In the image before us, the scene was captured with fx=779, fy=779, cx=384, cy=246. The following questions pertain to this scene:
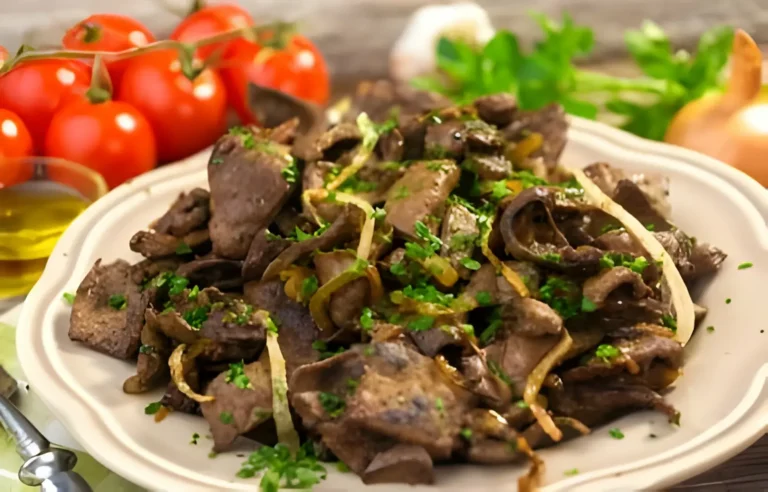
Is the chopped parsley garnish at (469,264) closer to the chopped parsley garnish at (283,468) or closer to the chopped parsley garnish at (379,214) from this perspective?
the chopped parsley garnish at (379,214)

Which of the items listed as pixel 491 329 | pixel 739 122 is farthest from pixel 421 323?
pixel 739 122

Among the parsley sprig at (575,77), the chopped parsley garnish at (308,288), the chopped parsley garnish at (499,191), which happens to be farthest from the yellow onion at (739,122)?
the chopped parsley garnish at (308,288)

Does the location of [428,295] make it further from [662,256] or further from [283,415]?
[662,256]

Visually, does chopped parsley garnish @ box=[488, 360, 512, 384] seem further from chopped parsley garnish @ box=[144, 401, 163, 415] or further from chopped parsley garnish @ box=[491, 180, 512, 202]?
chopped parsley garnish @ box=[144, 401, 163, 415]

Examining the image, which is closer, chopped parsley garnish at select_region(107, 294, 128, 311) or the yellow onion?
chopped parsley garnish at select_region(107, 294, 128, 311)

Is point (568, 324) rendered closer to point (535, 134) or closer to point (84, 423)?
point (535, 134)

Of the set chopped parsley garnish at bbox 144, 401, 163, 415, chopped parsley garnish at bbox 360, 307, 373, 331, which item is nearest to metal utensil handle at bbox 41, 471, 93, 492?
chopped parsley garnish at bbox 144, 401, 163, 415

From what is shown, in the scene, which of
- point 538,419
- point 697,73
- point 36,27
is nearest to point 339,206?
point 538,419

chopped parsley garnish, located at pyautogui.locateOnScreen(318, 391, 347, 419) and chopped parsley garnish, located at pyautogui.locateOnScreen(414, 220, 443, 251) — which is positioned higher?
chopped parsley garnish, located at pyautogui.locateOnScreen(414, 220, 443, 251)
